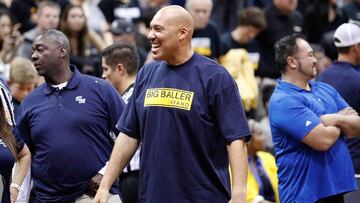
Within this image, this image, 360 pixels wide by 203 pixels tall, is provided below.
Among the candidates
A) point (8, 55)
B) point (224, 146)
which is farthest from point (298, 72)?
point (8, 55)

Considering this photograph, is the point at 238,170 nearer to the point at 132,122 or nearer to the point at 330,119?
the point at 132,122

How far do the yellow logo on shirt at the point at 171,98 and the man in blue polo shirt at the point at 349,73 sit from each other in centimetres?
274

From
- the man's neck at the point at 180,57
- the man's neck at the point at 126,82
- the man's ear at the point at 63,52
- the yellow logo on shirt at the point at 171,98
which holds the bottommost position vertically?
the man's neck at the point at 126,82

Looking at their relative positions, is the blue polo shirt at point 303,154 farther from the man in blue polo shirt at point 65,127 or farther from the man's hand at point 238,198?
the man's hand at point 238,198

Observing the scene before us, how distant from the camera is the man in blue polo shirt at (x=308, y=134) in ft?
27.2

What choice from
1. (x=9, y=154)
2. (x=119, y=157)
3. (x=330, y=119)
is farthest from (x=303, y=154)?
(x=9, y=154)

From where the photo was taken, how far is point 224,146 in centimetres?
726

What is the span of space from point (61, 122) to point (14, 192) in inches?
28.2

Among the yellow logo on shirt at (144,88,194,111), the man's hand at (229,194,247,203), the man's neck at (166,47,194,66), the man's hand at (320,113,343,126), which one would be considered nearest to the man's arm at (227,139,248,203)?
the man's hand at (229,194,247,203)

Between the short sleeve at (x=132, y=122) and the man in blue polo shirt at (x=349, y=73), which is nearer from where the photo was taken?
the short sleeve at (x=132, y=122)

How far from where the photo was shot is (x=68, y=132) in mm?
8367

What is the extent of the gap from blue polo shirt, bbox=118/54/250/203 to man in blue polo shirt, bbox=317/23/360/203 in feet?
8.11

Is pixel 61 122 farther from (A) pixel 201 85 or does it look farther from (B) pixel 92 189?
(A) pixel 201 85

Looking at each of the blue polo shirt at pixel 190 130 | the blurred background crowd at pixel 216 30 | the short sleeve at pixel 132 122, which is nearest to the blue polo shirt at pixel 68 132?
the short sleeve at pixel 132 122
